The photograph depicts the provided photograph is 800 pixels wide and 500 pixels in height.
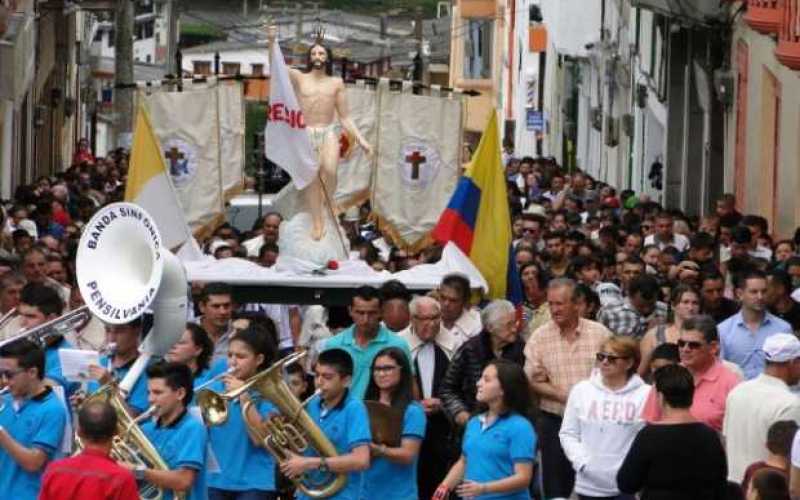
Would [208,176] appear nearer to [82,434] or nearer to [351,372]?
[351,372]

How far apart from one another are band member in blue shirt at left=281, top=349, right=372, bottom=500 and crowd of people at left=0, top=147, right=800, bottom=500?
1 centimetres

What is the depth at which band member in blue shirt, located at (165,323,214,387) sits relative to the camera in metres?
12.4

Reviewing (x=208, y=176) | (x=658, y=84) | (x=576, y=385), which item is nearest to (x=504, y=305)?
(x=576, y=385)

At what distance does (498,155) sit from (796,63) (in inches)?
186

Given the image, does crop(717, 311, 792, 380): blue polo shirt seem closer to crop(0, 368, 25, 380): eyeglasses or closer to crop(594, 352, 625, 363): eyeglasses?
Answer: crop(594, 352, 625, 363): eyeglasses

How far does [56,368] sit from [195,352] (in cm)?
68

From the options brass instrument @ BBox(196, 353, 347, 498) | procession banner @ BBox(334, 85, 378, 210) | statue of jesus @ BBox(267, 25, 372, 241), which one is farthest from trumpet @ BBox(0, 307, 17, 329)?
procession banner @ BBox(334, 85, 378, 210)

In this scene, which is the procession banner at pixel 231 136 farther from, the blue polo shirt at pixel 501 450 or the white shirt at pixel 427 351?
the blue polo shirt at pixel 501 450

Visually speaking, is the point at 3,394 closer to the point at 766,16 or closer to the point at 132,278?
the point at 132,278

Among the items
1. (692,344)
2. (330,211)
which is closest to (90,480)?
(692,344)

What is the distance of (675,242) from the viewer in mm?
22750

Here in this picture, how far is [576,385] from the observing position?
1290 centimetres

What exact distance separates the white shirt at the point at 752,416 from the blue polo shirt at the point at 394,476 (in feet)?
4.88

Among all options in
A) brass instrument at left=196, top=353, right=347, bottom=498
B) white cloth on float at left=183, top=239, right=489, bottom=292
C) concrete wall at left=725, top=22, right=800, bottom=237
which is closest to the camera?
brass instrument at left=196, top=353, right=347, bottom=498
